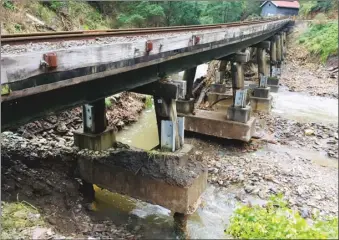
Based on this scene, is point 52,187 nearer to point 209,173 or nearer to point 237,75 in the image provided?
point 209,173

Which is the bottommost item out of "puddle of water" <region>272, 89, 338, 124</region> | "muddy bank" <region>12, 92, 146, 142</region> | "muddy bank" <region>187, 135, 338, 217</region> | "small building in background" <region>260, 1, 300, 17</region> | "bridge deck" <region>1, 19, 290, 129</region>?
"muddy bank" <region>187, 135, 338, 217</region>

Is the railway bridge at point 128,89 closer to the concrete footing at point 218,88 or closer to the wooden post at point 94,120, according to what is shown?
the wooden post at point 94,120

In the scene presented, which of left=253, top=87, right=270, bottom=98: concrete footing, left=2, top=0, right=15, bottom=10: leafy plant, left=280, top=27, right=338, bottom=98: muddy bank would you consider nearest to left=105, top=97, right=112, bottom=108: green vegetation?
left=2, top=0, right=15, bottom=10: leafy plant

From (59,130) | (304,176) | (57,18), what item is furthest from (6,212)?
(57,18)

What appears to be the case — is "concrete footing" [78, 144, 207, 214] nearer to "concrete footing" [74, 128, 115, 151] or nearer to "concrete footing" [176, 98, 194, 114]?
"concrete footing" [74, 128, 115, 151]

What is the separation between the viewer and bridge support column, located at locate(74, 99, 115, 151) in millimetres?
5926

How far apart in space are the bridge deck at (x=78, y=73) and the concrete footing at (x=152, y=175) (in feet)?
5.27

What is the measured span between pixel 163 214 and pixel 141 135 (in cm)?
434

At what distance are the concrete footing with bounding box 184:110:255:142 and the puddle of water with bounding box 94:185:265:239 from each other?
2625mm

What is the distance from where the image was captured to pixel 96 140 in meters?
5.98

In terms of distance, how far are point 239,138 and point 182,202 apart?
4.26 meters

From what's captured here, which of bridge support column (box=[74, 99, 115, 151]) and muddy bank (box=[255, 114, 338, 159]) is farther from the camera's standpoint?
muddy bank (box=[255, 114, 338, 159])

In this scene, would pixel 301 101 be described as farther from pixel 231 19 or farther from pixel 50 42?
pixel 231 19

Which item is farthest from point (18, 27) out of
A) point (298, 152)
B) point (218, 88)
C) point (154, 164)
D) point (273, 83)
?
point (273, 83)
